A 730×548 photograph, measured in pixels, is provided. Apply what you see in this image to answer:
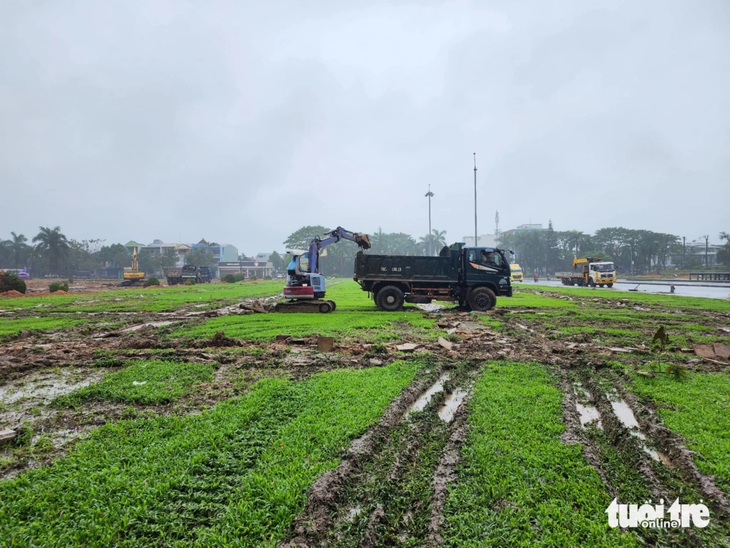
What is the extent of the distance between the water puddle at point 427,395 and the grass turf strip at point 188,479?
0.53 meters

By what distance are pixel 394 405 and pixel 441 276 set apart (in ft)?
40.2

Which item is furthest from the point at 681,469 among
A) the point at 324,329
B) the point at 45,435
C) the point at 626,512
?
the point at 324,329

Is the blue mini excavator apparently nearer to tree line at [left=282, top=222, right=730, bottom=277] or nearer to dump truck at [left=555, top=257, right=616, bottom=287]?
dump truck at [left=555, top=257, right=616, bottom=287]

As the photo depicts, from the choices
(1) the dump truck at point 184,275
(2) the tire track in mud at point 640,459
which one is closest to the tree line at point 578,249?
(1) the dump truck at point 184,275

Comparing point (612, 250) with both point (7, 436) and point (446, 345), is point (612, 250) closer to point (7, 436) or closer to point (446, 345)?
point (446, 345)

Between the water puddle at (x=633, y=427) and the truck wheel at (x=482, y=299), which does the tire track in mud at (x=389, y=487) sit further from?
the truck wheel at (x=482, y=299)

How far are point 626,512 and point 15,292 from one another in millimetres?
39298

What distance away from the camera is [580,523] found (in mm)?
2873

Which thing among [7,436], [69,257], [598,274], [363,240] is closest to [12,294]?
[363,240]

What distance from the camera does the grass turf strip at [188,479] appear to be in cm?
281

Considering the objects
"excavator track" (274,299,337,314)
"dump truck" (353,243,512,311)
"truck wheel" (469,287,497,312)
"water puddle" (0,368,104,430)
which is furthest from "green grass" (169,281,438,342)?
"water puddle" (0,368,104,430)

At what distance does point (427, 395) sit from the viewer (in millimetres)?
5961

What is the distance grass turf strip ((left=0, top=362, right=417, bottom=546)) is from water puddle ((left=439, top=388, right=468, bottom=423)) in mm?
867

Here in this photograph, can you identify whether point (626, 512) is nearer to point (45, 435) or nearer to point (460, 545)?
point (460, 545)
